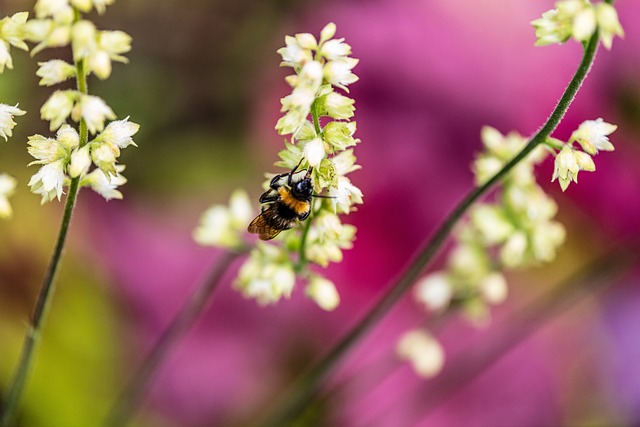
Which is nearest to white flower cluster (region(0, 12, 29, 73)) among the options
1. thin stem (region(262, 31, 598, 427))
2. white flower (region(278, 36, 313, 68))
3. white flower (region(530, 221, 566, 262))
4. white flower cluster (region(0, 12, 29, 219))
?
white flower cluster (region(0, 12, 29, 219))

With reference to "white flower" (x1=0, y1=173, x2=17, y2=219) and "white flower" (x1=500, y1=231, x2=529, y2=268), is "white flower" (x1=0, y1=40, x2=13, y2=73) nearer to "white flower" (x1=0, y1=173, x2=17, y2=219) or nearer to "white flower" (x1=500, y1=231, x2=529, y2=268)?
"white flower" (x1=0, y1=173, x2=17, y2=219)

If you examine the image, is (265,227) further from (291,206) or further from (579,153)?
(579,153)

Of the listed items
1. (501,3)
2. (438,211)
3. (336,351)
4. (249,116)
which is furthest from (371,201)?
(336,351)

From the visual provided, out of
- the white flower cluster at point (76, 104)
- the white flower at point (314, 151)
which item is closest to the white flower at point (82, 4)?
the white flower cluster at point (76, 104)

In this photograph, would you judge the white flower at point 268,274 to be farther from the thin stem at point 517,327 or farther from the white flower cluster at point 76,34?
the thin stem at point 517,327

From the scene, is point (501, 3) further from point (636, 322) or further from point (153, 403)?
point (153, 403)
